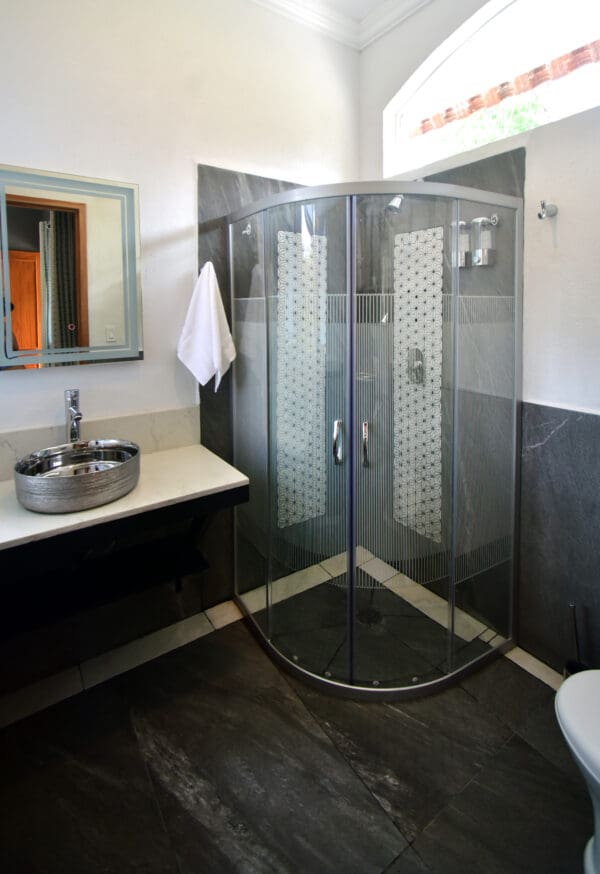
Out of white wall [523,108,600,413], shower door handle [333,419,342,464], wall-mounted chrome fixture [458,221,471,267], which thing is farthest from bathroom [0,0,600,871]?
shower door handle [333,419,342,464]

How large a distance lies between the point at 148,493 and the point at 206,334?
0.74 meters

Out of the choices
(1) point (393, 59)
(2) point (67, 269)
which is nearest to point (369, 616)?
(2) point (67, 269)

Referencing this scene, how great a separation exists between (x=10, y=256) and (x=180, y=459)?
3.19ft

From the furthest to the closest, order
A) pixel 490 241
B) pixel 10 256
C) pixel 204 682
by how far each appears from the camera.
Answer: pixel 204 682
pixel 490 241
pixel 10 256

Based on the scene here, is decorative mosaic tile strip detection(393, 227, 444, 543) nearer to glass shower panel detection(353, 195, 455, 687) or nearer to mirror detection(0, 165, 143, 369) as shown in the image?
glass shower panel detection(353, 195, 455, 687)

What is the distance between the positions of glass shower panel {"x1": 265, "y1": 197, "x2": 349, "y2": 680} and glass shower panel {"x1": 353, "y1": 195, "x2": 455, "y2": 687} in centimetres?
8

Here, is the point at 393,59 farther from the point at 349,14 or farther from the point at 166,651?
the point at 166,651

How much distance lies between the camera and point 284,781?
1539 mm

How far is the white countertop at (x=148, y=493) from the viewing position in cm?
144

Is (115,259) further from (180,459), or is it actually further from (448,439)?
(448,439)

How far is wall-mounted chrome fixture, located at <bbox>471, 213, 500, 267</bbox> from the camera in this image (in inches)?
71.1

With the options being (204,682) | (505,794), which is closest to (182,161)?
(204,682)

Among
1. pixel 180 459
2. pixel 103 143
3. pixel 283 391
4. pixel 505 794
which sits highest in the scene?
pixel 103 143

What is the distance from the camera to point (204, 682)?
1958mm
